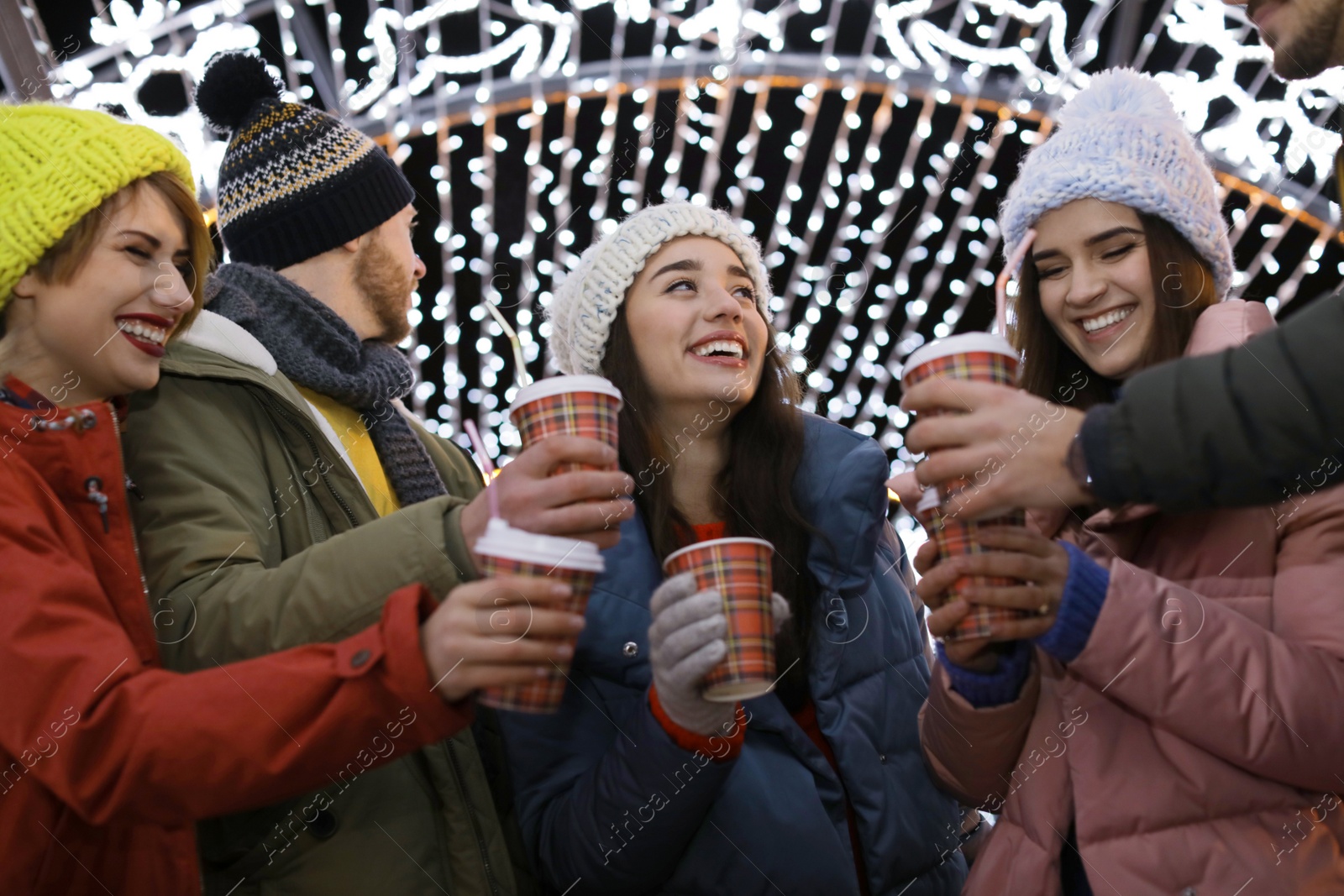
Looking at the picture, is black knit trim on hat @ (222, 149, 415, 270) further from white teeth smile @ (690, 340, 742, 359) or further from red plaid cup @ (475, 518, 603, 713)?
red plaid cup @ (475, 518, 603, 713)

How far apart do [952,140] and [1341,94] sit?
1.54 m

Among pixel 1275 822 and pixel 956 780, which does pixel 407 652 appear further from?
pixel 1275 822

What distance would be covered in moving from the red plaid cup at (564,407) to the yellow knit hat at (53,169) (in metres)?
0.65

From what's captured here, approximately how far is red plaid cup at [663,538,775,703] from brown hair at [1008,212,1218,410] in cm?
78

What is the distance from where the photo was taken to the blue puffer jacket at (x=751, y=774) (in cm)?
146

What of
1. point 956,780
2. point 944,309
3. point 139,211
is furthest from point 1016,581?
point 944,309

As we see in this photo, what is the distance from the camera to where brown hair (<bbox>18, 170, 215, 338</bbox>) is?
1292 mm

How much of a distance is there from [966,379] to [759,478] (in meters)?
0.80

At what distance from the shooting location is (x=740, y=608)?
1244mm

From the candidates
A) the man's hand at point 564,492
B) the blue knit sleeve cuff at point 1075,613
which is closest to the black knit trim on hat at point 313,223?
the man's hand at point 564,492

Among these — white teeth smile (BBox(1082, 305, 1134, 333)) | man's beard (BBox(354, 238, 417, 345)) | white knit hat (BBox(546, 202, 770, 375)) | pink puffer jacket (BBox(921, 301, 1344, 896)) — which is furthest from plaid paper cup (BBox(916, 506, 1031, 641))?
man's beard (BBox(354, 238, 417, 345))

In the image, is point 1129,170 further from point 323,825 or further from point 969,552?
point 323,825

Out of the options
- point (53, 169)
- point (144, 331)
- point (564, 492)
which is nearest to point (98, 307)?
point (144, 331)

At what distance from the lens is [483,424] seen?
15.9ft
